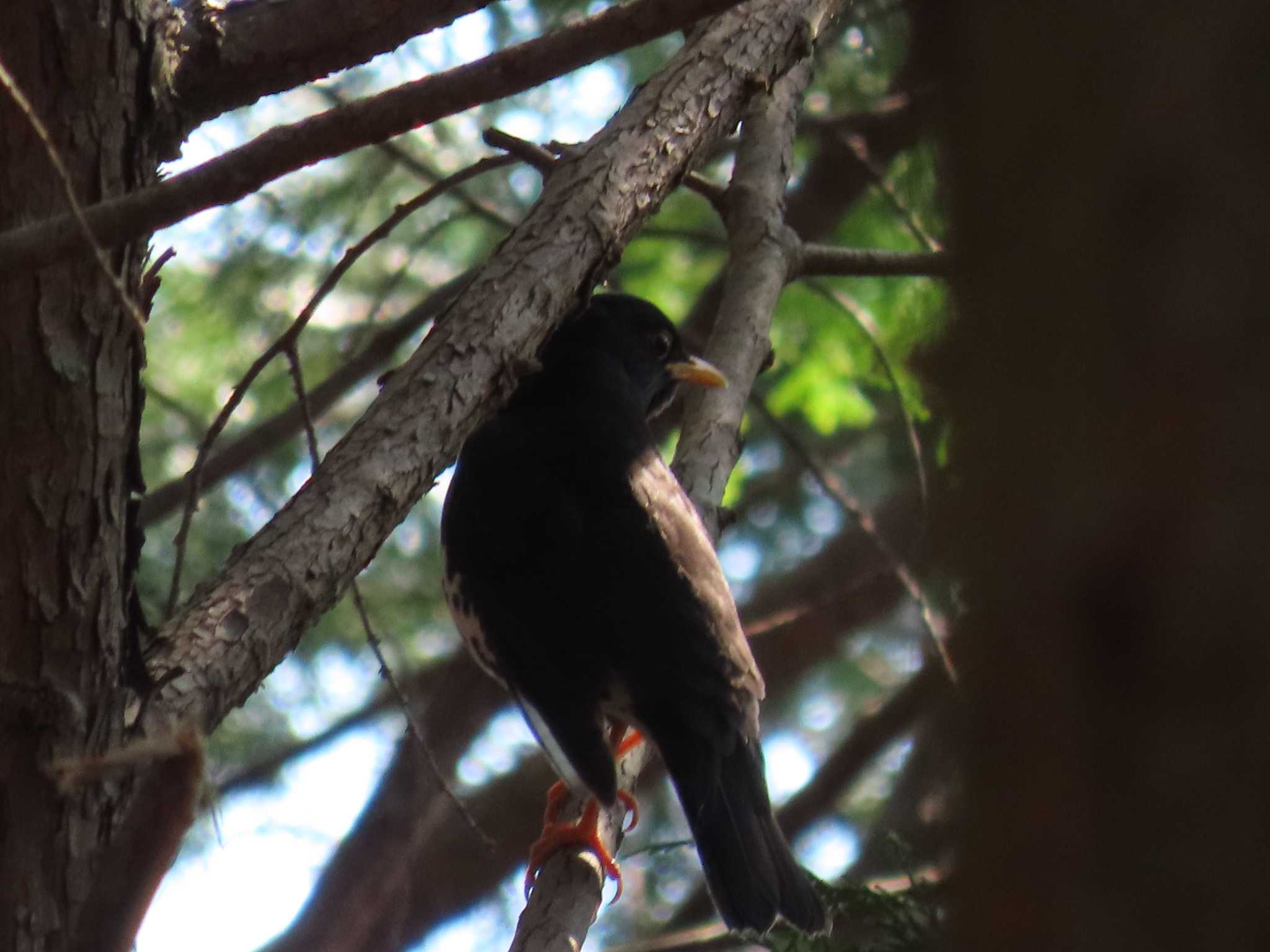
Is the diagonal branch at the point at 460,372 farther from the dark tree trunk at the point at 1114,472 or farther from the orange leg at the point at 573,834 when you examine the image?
the dark tree trunk at the point at 1114,472

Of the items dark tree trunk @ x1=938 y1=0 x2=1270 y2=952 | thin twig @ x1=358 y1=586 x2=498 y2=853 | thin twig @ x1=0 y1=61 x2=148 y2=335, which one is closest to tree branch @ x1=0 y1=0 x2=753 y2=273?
thin twig @ x1=0 y1=61 x2=148 y2=335

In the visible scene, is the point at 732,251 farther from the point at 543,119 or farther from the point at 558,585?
the point at 543,119

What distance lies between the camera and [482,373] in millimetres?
3549

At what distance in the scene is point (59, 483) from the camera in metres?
2.59

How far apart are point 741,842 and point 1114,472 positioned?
3.50 metres

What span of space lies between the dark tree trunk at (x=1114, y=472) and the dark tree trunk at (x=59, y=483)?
186 cm

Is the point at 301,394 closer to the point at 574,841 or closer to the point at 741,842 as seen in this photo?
the point at 574,841

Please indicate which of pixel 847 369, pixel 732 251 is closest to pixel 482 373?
pixel 732 251

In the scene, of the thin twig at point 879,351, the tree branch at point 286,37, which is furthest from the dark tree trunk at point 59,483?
the thin twig at point 879,351

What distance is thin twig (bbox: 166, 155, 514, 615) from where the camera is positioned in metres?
3.32

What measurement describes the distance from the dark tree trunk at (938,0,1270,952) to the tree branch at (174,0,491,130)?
8.29 ft

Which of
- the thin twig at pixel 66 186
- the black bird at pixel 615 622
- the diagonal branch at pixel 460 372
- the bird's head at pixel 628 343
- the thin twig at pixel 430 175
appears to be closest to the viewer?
the thin twig at pixel 66 186

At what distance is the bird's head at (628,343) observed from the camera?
18.7 feet

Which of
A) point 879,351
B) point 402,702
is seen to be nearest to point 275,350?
point 402,702
